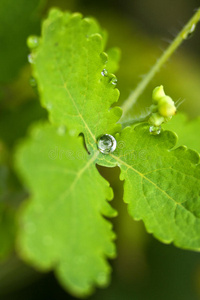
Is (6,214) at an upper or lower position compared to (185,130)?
lower

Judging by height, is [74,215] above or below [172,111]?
below

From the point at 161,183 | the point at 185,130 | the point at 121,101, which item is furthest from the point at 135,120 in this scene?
the point at 121,101

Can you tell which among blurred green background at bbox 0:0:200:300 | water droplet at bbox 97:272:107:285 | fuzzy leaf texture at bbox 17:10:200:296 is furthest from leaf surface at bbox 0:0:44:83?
water droplet at bbox 97:272:107:285

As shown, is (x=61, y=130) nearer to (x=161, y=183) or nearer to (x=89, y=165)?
(x=89, y=165)

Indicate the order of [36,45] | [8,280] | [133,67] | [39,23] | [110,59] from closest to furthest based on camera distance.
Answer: [36,45] → [110,59] → [39,23] → [8,280] → [133,67]

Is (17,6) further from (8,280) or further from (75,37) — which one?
(8,280)

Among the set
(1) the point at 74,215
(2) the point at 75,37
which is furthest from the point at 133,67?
(1) the point at 74,215

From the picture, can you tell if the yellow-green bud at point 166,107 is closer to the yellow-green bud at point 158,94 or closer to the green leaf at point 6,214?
the yellow-green bud at point 158,94
